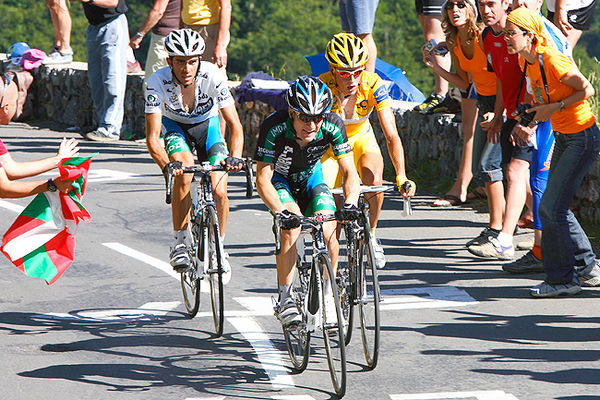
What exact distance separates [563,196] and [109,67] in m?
9.55

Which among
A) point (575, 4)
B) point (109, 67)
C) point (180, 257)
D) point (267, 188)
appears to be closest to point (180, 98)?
point (180, 257)

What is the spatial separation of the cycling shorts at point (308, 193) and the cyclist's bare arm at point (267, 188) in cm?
14

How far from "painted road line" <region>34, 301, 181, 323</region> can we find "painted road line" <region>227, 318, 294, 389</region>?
2.17ft

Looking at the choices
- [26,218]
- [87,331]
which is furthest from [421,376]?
[26,218]

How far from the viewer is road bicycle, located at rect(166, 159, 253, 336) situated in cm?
758

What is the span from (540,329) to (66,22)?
11956mm

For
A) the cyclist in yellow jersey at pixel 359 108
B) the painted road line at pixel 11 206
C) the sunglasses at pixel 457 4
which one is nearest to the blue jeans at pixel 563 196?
the cyclist in yellow jersey at pixel 359 108

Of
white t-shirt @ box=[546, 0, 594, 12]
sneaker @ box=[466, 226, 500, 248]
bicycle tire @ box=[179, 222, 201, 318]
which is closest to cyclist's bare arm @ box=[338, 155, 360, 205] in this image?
bicycle tire @ box=[179, 222, 201, 318]

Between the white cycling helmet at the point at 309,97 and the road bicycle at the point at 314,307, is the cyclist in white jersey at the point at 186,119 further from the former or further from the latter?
the road bicycle at the point at 314,307

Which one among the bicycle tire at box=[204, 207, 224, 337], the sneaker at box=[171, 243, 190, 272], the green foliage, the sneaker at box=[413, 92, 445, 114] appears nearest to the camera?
the bicycle tire at box=[204, 207, 224, 337]

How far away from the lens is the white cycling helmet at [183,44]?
8.29 metres

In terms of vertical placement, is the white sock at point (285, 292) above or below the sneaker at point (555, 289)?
above

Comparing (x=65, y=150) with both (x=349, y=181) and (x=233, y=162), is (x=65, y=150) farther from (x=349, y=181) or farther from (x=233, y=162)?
(x=349, y=181)

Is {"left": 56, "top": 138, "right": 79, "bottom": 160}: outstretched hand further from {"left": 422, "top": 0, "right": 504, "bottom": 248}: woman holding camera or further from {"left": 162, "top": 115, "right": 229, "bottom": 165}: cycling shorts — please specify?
{"left": 422, "top": 0, "right": 504, "bottom": 248}: woman holding camera
